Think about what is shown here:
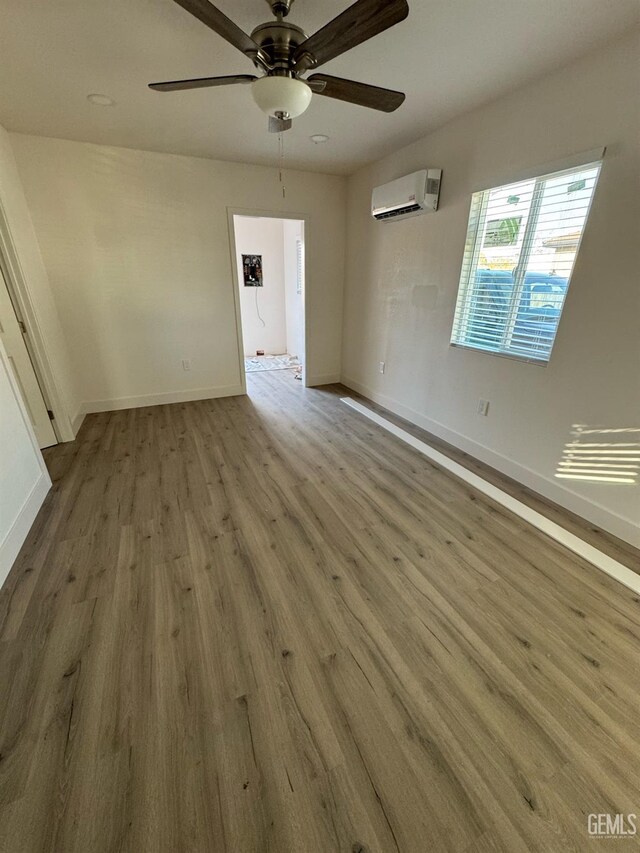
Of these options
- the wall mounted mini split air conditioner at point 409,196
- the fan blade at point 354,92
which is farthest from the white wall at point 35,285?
the wall mounted mini split air conditioner at point 409,196

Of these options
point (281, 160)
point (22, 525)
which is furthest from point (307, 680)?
point (281, 160)

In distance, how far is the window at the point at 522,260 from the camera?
2002mm

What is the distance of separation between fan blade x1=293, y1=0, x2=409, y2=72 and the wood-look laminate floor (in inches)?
86.1

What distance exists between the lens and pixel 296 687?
1245 millimetres

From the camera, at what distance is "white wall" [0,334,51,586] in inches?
70.2

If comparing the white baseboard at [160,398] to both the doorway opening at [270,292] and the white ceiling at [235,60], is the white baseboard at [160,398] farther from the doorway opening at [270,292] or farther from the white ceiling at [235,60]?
the white ceiling at [235,60]

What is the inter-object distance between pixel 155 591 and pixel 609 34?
3419 mm

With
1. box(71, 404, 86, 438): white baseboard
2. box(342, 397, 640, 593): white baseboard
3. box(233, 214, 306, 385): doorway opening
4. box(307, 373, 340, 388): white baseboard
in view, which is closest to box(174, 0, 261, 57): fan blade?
box(342, 397, 640, 593): white baseboard

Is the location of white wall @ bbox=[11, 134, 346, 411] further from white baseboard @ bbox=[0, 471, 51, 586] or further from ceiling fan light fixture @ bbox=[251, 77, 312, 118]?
ceiling fan light fixture @ bbox=[251, 77, 312, 118]

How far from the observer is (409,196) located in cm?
286

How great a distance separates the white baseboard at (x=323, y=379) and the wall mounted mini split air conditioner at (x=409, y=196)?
2.04 meters

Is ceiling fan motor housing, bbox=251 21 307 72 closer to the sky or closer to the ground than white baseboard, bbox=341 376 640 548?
closer to the sky

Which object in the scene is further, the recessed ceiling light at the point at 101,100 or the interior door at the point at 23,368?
the interior door at the point at 23,368

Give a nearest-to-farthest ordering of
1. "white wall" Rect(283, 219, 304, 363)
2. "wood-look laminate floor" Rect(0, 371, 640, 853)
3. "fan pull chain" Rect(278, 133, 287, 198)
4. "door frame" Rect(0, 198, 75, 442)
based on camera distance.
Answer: "wood-look laminate floor" Rect(0, 371, 640, 853) → "door frame" Rect(0, 198, 75, 442) → "fan pull chain" Rect(278, 133, 287, 198) → "white wall" Rect(283, 219, 304, 363)
